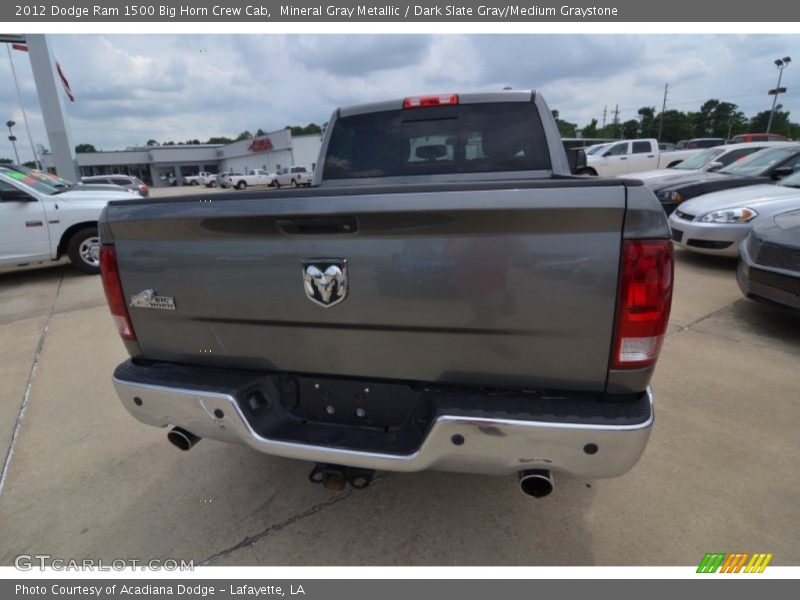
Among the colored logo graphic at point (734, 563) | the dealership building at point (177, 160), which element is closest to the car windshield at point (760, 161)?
the colored logo graphic at point (734, 563)

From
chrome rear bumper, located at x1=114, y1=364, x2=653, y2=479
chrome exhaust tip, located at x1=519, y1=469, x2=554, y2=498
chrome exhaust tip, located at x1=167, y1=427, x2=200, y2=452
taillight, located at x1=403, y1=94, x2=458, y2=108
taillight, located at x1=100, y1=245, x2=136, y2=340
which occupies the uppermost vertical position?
taillight, located at x1=403, y1=94, x2=458, y2=108

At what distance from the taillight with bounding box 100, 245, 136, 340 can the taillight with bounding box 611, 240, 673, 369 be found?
2.06 m

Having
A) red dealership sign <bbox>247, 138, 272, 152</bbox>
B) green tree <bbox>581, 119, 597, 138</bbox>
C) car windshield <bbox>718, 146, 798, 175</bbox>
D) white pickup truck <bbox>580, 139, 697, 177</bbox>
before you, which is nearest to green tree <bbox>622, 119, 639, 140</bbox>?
green tree <bbox>581, 119, 597, 138</bbox>

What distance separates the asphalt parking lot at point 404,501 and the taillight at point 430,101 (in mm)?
2518

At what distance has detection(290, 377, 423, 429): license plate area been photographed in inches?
72.0

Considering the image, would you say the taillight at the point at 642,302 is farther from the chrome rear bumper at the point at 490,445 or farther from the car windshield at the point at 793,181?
the car windshield at the point at 793,181

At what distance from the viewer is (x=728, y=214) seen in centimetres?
617

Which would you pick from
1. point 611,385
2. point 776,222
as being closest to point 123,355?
point 611,385

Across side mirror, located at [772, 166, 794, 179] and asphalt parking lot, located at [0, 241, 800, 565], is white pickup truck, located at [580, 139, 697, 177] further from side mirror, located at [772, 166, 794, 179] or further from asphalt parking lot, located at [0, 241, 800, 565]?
asphalt parking lot, located at [0, 241, 800, 565]

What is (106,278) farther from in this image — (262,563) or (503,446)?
(503,446)

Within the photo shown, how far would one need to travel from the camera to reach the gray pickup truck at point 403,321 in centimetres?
147

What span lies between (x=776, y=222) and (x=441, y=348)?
4.66 meters

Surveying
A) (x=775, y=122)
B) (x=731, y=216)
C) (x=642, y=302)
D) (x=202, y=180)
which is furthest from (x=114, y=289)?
(x=775, y=122)

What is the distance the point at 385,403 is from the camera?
6.08 ft
